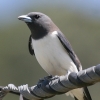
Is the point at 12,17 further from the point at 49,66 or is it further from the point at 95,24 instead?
the point at 49,66

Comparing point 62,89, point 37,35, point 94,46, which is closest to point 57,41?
point 37,35

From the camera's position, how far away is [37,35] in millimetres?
5730

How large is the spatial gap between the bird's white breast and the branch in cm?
156

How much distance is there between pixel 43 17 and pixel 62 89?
97.2 inches

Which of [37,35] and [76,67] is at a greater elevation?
[37,35]

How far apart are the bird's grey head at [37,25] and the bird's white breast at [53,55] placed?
7 centimetres

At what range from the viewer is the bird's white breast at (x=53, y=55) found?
18.4 feet

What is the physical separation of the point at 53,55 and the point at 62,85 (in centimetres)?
199

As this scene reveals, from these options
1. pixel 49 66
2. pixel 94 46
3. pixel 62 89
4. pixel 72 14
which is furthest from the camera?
pixel 72 14

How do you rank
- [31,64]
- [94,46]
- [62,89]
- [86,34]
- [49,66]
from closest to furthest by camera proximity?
1. [62,89]
2. [49,66]
3. [31,64]
4. [94,46]
5. [86,34]

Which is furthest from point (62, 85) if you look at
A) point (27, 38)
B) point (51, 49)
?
point (27, 38)

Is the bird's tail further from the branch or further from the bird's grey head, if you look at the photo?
the branch

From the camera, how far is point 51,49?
5590 millimetres

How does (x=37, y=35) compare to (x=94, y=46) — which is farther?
(x=94, y=46)
